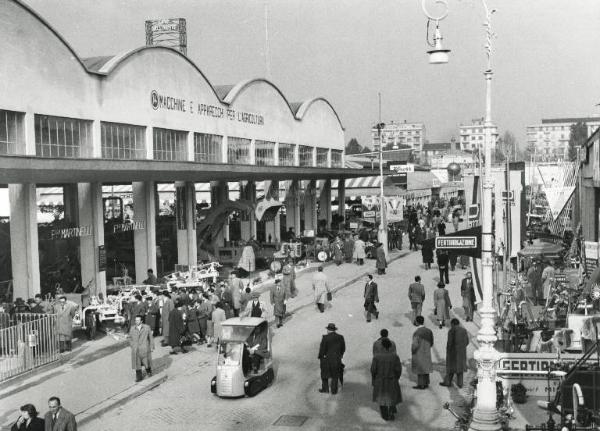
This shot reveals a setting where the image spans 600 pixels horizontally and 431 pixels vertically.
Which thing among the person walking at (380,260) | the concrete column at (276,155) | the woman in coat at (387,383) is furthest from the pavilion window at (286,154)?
the woman in coat at (387,383)

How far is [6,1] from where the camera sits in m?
21.5

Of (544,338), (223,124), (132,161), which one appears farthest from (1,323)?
(223,124)

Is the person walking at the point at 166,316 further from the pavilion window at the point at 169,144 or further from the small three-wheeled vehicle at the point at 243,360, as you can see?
the pavilion window at the point at 169,144

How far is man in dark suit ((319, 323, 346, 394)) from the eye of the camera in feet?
44.9

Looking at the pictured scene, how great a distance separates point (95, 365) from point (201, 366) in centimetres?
240

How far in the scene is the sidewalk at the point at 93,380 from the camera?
13320 millimetres

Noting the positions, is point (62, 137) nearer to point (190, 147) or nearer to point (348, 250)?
point (190, 147)

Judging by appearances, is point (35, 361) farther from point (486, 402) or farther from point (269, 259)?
point (269, 259)

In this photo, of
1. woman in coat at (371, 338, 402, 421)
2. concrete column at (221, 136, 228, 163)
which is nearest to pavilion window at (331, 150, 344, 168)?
concrete column at (221, 136, 228, 163)

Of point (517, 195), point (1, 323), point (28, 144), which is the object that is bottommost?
point (1, 323)

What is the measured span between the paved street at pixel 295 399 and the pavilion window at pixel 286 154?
2498cm

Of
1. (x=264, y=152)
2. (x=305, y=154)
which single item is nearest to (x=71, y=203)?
(x=264, y=152)

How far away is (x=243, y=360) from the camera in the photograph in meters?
13.8

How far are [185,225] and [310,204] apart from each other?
57.1ft
